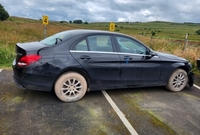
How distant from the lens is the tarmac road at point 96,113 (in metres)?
2.99

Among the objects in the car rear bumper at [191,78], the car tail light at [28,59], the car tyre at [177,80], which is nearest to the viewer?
the car tail light at [28,59]

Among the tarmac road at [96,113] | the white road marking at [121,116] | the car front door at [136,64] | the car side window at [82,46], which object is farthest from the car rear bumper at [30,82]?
the car front door at [136,64]

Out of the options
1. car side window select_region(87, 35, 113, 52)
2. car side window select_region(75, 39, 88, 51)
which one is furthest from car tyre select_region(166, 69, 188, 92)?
car side window select_region(75, 39, 88, 51)

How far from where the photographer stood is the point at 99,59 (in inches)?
157

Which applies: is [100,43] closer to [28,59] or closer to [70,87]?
[70,87]

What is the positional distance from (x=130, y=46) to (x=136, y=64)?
1.52 ft

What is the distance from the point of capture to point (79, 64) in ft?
12.5

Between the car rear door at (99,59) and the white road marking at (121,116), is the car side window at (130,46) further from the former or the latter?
the white road marking at (121,116)

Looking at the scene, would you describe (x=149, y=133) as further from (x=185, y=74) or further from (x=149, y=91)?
(x=185, y=74)

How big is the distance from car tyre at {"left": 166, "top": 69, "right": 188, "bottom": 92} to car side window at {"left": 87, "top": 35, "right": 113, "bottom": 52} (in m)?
2.01

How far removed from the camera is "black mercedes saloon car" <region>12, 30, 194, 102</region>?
3602 millimetres

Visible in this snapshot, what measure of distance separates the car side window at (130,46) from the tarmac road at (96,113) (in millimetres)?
1083

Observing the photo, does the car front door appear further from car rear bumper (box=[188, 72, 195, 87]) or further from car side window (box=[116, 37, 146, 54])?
car rear bumper (box=[188, 72, 195, 87])

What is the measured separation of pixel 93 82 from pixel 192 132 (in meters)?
2.11
